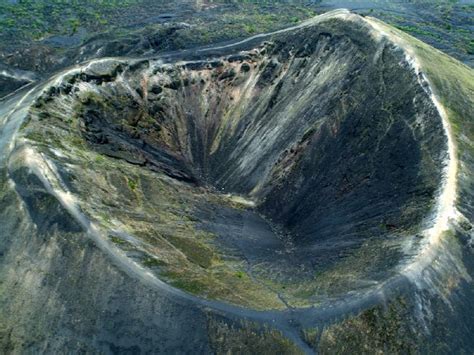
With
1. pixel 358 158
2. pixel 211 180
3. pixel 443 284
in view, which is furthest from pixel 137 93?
pixel 443 284

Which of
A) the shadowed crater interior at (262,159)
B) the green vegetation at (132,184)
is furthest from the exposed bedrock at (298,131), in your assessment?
the green vegetation at (132,184)

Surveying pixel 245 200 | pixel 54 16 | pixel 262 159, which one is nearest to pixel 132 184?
pixel 245 200

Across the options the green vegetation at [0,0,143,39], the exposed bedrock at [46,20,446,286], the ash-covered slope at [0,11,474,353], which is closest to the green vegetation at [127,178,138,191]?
the ash-covered slope at [0,11,474,353]

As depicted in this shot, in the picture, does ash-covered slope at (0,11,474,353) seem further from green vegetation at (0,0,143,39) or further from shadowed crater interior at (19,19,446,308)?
green vegetation at (0,0,143,39)

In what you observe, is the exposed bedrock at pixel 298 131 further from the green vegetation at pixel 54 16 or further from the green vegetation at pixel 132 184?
the green vegetation at pixel 54 16

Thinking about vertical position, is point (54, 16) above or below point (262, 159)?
below

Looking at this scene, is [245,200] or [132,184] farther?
[245,200]

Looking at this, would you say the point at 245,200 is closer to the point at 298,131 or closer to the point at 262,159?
the point at 262,159

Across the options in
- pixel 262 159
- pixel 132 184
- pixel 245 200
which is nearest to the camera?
pixel 132 184
